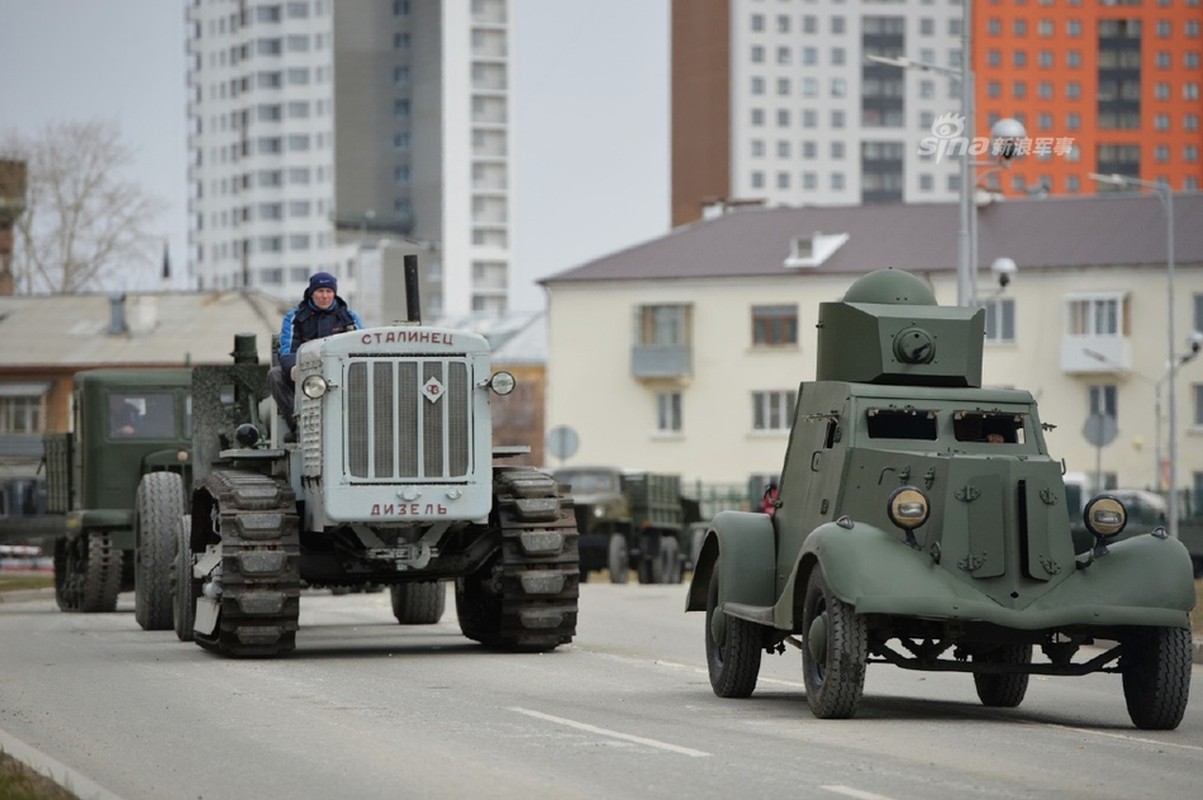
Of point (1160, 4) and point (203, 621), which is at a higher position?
point (1160, 4)

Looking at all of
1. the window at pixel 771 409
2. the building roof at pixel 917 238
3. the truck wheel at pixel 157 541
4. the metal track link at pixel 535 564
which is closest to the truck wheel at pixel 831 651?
the metal track link at pixel 535 564

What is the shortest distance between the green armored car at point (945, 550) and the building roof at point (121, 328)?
7123 centimetres

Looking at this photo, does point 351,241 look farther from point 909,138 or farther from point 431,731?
point 431,731

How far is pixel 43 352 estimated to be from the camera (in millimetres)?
86688

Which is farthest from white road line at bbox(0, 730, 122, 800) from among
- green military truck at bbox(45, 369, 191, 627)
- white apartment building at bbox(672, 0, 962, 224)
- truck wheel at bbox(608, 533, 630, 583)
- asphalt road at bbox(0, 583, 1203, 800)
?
white apartment building at bbox(672, 0, 962, 224)

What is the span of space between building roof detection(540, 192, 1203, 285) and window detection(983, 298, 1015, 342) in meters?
1.54

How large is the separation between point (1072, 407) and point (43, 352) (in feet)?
119

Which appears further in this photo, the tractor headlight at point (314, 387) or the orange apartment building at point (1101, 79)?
the orange apartment building at point (1101, 79)

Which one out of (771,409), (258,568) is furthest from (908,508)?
(771,409)

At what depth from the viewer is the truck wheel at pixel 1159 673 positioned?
44.3ft

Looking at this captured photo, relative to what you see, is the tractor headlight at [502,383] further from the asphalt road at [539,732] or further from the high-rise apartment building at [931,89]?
the high-rise apartment building at [931,89]

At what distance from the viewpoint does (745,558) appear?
15.3 meters

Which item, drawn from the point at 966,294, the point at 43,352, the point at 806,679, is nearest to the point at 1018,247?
the point at 43,352

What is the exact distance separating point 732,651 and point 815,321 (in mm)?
65604
